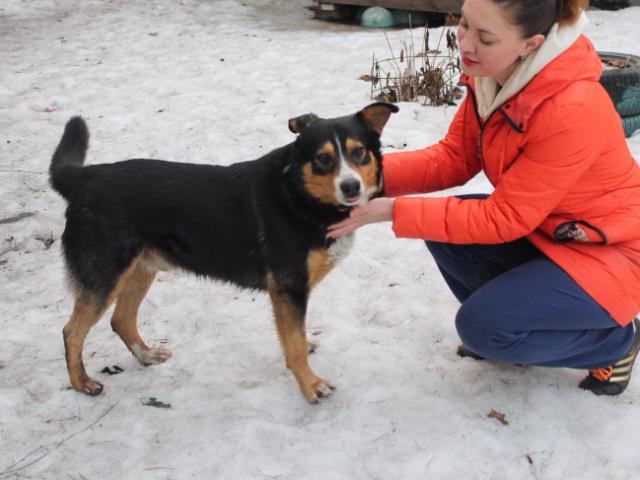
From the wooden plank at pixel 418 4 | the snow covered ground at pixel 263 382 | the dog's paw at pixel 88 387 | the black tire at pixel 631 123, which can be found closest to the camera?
the snow covered ground at pixel 263 382

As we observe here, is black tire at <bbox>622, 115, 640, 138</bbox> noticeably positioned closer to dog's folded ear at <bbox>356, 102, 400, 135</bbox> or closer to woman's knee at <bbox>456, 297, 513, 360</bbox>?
dog's folded ear at <bbox>356, 102, 400, 135</bbox>

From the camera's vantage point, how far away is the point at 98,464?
2693mm

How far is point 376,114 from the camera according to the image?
2996mm

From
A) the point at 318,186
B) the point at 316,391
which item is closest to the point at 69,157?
the point at 318,186

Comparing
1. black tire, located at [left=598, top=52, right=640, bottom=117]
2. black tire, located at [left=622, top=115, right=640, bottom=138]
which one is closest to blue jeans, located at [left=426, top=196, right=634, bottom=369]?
black tire, located at [left=598, top=52, right=640, bottom=117]

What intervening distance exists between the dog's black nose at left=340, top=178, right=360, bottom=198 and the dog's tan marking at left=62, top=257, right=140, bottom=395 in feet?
3.81

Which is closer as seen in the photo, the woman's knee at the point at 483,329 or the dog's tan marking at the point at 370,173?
the woman's knee at the point at 483,329

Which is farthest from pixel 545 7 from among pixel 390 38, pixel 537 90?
pixel 390 38

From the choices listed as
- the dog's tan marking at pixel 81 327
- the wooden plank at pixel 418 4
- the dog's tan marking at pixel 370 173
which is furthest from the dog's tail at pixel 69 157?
the wooden plank at pixel 418 4

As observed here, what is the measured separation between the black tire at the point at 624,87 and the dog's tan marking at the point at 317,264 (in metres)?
3.55

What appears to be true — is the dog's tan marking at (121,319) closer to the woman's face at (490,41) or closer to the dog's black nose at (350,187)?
the dog's black nose at (350,187)

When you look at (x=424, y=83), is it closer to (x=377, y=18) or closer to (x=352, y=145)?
(x=377, y=18)

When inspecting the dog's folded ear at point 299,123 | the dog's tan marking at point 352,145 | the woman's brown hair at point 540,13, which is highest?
the woman's brown hair at point 540,13

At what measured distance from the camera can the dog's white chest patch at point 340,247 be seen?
3.04m
